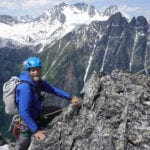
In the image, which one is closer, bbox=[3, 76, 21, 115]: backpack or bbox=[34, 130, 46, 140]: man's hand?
bbox=[34, 130, 46, 140]: man's hand

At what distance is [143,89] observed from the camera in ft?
63.9

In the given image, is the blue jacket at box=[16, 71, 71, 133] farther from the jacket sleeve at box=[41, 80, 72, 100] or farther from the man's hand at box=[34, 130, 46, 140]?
the jacket sleeve at box=[41, 80, 72, 100]

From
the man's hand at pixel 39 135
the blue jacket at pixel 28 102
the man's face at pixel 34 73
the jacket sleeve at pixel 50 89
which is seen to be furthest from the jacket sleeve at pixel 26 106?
the jacket sleeve at pixel 50 89

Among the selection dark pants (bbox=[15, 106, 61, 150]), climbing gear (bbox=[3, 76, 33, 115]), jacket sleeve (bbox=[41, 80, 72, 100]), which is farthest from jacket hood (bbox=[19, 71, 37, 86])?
dark pants (bbox=[15, 106, 61, 150])

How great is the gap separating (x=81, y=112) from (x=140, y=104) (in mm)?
3349

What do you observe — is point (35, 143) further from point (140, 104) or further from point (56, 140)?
point (140, 104)

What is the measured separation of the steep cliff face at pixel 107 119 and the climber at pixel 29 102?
30.9 inches

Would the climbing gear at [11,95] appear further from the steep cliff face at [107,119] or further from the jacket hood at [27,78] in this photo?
the steep cliff face at [107,119]

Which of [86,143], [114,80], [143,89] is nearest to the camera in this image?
[86,143]

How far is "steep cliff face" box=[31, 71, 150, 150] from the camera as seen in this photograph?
1694cm

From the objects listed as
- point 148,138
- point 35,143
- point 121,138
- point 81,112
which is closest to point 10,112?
point 35,143

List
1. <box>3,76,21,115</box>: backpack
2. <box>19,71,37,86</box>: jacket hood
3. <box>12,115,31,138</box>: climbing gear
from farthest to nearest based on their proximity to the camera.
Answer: <box>12,115,31,138</box>: climbing gear → <box>3,76,21,115</box>: backpack → <box>19,71,37,86</box>: jacket hood

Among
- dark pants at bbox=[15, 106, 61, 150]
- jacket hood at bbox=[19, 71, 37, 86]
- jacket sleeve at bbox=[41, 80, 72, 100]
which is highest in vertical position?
jacket hood at bbox=[19, 71, 37, 86]

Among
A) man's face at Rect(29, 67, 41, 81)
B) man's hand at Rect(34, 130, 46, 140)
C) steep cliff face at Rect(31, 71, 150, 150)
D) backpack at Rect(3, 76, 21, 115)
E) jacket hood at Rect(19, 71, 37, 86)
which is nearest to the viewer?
steep cliff face at Rect(31, 71, 150, 150)
